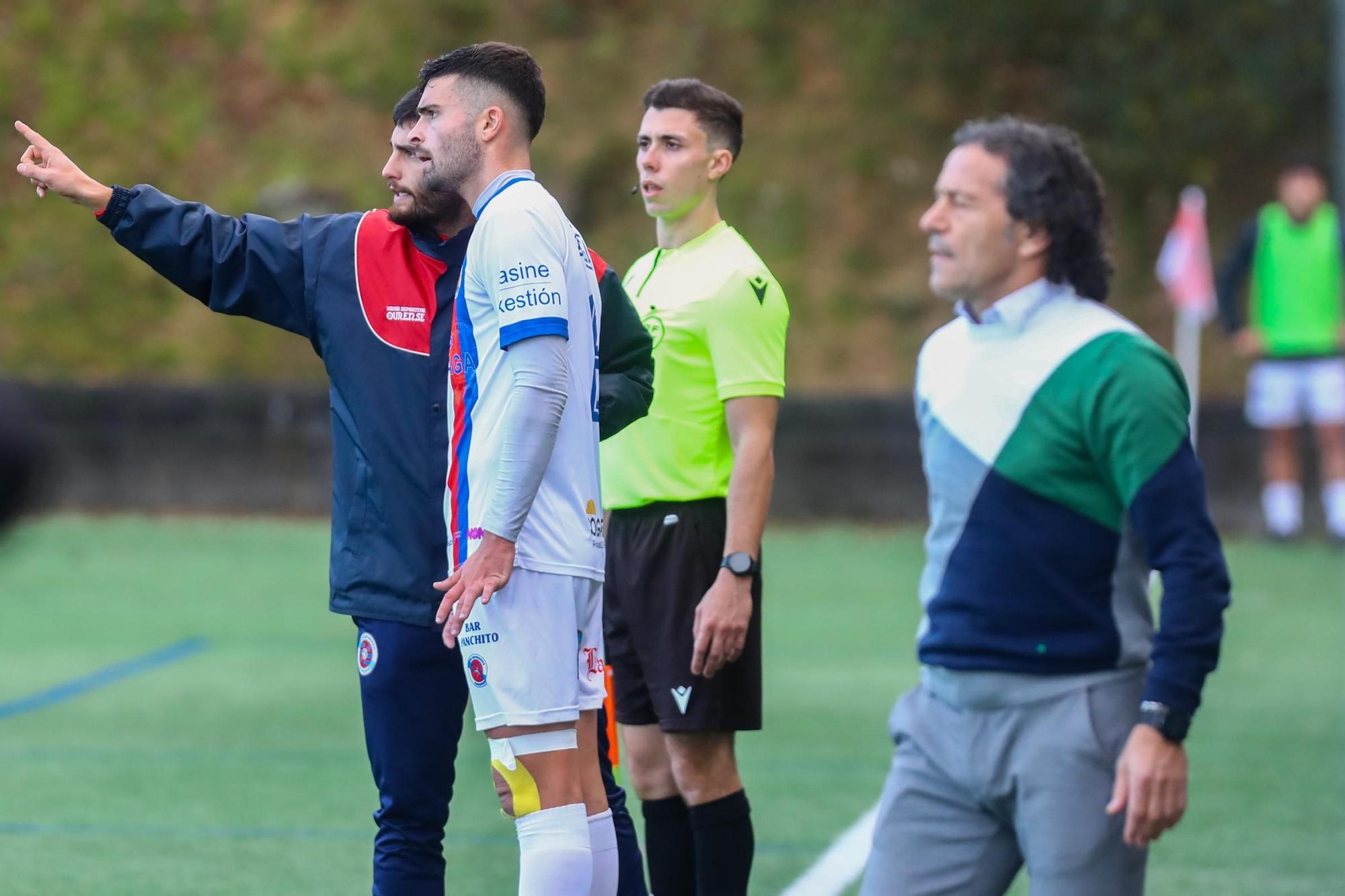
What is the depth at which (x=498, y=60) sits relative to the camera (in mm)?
4055

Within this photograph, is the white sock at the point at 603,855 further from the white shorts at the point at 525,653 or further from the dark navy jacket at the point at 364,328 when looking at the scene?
the dark navy jacket at the point at 364,328

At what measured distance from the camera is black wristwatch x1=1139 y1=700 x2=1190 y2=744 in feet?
10.2

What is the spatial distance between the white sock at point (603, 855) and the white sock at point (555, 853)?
4.6 inches

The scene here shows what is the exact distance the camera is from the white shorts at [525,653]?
12.7 feet

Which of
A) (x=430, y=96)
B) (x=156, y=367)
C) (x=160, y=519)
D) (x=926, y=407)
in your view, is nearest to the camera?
(x=926, y=407)

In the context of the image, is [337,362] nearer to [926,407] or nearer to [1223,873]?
[926,407]

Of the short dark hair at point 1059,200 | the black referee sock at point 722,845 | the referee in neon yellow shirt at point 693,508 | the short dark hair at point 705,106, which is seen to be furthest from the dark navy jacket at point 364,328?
Answer: the short dark hair at point 1059,200

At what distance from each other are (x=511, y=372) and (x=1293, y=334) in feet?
40.2

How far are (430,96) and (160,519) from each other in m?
12.6

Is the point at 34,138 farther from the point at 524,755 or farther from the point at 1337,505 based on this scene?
the point at 1337,505

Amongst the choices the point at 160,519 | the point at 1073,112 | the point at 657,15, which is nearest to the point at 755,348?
the point at 160,519

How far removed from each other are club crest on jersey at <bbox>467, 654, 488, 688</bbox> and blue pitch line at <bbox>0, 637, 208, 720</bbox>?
16.8ft

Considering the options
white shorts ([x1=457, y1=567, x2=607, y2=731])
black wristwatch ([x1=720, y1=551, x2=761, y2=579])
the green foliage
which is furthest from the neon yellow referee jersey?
the green foliage

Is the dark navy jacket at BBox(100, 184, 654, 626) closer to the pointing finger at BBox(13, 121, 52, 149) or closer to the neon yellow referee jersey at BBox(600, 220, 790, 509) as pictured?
the pointing finger at BBox(13, 121, 52, 149)
